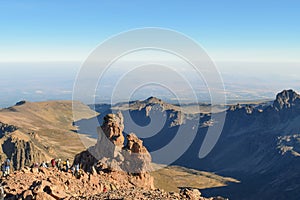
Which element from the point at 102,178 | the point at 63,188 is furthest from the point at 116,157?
the point at 63,188

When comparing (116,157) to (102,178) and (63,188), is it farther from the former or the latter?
(63,188)

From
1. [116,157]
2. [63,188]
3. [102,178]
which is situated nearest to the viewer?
[63,188]

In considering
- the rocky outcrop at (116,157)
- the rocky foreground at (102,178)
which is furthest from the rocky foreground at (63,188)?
the rocky outcrop at (116,157)

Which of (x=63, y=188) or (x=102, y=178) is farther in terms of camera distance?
(x=102, y=178)

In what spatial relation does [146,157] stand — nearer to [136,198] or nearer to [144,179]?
[144,179]

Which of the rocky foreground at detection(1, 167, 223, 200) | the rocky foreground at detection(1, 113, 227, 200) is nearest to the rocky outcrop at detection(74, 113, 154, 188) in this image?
the rocky foreground at detection(1, 113, 227, 200)

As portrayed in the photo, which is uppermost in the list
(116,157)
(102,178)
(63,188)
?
(63,188)

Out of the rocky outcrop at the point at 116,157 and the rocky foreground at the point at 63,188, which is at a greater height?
the rocky foreground at the point at 63,188

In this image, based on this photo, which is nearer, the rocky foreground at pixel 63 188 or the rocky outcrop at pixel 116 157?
the rocky foreground at pixel 63 188

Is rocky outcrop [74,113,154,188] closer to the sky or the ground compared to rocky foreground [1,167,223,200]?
closer to the ground

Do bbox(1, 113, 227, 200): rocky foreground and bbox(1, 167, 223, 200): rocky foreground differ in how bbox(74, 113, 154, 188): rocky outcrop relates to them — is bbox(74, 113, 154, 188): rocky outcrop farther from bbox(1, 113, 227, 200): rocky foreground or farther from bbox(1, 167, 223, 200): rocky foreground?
bbox(1, 167, 223, 200): rocky foreground

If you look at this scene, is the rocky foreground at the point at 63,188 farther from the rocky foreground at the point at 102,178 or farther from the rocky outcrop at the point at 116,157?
the rocky outcrop at the point at 116,157

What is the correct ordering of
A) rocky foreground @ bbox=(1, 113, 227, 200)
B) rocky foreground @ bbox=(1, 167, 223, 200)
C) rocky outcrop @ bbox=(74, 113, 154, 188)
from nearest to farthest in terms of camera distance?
rocky foreground @ bbox=(1, 167, 223, 200) → rocky foreground @ bbox=(1, 113, 227, 200) → rocky outcrop @ bbox=(74, 113, 154, 188)

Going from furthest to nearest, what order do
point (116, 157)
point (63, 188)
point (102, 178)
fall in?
point (116, 157)
point (102, 178)
point (63, 188)
